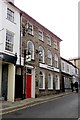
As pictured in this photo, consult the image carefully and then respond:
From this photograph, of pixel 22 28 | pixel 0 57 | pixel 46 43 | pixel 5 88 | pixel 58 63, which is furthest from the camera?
pixel 58 63

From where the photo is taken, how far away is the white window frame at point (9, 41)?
17934 millimetres

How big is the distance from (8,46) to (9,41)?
1.55 ft

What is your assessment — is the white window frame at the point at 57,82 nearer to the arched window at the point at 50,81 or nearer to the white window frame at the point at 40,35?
the arched window at the point at 50,81

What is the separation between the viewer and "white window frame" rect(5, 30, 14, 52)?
17.9 metres

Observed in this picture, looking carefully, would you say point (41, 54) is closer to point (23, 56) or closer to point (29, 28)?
point (29, 28)

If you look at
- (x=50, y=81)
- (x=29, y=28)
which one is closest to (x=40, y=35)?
(x=29, y=28)

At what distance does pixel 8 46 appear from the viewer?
59.3ft

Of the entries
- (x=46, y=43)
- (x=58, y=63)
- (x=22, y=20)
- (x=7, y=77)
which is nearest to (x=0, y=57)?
(x=7, y=77)

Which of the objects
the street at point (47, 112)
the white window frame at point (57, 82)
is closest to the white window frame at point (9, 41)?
the street at point (47, 112)

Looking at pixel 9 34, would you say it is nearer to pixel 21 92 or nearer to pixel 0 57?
pixel 0 57

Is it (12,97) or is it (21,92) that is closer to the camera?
(12,97)

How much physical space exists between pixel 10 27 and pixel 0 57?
306 cm

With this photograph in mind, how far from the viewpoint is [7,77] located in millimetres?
18375

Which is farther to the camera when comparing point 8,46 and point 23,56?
point 23,56
